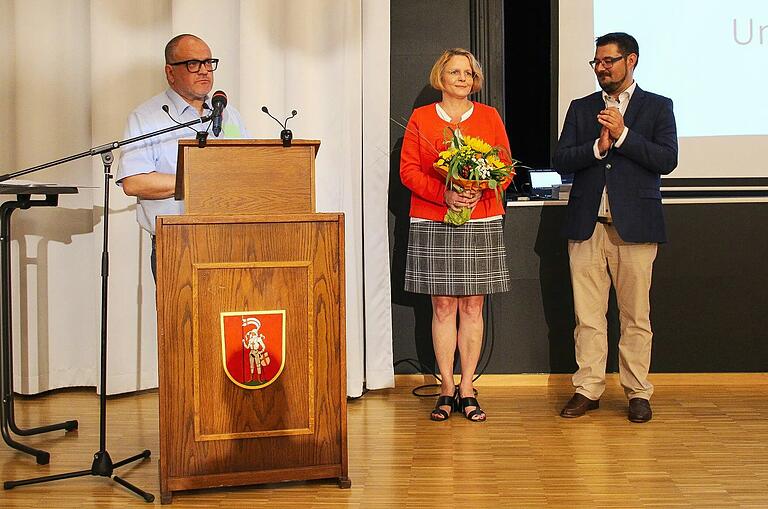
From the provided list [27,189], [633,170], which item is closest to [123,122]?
[27,189]

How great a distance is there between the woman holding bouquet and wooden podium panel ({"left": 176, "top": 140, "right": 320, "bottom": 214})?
4.21 ft

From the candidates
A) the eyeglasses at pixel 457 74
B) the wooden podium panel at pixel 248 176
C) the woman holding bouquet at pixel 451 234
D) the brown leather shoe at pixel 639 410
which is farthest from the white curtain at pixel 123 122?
the wooden podium panel at pixel 248 176

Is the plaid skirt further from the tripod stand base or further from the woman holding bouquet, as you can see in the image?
the tripod stand base

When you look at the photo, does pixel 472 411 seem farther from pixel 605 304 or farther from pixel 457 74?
pixel 457 74

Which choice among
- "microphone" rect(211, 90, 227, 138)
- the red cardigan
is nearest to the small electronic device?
the red cardigan

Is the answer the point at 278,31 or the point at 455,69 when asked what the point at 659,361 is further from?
the point at 278,31

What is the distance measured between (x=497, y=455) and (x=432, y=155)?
156 cm

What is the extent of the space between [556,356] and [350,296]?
4.25 feet

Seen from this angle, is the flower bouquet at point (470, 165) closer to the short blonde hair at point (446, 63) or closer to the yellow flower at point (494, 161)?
the yellow flower at point (494, 161)

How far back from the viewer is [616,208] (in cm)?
479

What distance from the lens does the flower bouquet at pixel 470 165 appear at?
4.49 meters

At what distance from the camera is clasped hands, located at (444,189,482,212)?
15.3 feet

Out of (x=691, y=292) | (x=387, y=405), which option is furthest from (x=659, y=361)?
(x=387, y=405)

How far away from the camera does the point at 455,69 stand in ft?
15.8
